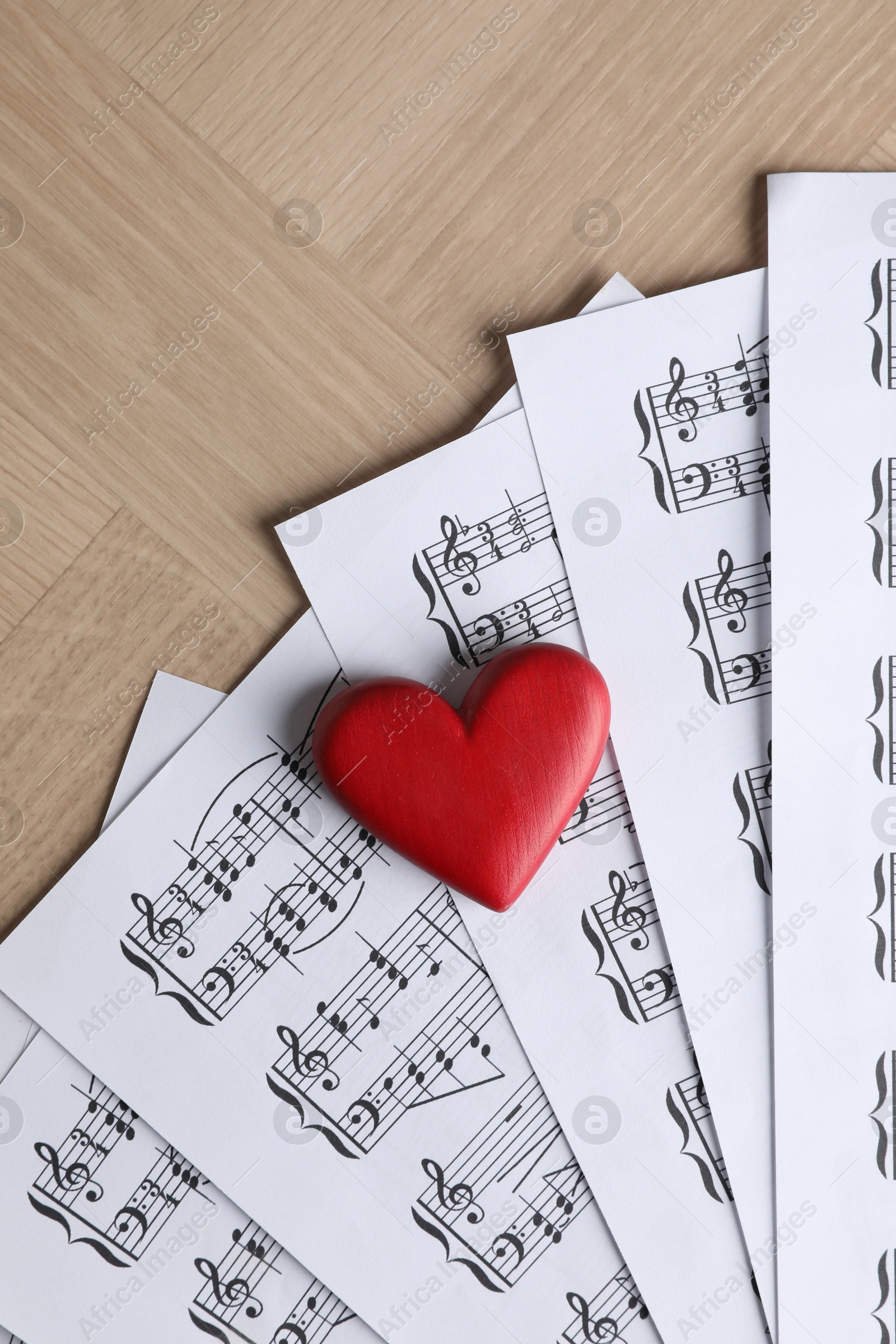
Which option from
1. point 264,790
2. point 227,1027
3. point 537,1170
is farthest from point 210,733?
point 537,1170

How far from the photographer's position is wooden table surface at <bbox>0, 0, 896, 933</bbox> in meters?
0.83

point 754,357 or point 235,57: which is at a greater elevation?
point 754,357

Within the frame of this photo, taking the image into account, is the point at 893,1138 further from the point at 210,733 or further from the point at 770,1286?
the point at 210,733

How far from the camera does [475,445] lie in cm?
83

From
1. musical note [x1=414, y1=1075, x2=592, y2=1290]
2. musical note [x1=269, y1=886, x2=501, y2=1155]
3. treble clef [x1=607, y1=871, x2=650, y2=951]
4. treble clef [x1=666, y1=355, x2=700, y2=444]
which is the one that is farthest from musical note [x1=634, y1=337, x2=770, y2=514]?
musical note [x1=414, y1=1075, x2=592, y2=1290]

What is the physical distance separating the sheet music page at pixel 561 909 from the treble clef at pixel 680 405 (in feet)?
0.23

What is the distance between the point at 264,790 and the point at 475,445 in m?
0.37

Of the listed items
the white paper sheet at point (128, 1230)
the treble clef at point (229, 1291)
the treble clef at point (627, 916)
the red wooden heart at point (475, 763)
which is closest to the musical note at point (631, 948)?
the treble clef at point (627, 916)

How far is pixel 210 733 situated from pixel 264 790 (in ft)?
0.23

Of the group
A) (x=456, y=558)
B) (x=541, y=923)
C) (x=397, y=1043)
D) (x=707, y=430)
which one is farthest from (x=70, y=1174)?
(x=707, y=430)

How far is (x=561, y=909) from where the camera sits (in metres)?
0.83

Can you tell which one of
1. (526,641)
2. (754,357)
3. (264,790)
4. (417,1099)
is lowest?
(417,1099)

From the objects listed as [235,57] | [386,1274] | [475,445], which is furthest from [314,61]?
[386,1274]

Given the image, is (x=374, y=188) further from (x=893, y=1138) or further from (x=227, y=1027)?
(x=893, y=1138)
